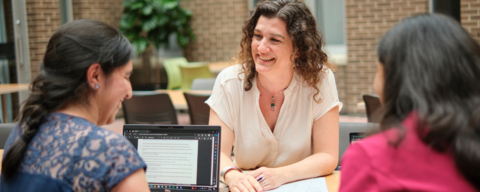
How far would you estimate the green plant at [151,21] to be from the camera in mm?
7199

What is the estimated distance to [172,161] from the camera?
4.85ft

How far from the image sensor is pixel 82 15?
264 inches

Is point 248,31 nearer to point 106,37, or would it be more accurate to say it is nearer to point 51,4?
point 106,37

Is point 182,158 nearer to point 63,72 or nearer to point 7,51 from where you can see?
point 63,72

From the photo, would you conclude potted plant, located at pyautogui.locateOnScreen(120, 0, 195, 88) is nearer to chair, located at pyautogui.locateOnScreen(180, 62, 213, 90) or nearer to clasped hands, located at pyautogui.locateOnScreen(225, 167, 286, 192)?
chair, located at pyautogui.locateOnScreen(180, 62, 213, 90)

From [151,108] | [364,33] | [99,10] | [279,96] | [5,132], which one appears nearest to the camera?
[279,96]

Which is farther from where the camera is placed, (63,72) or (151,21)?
(151,21)

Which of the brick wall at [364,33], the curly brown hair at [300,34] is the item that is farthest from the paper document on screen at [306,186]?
the brick wall at [364,33]

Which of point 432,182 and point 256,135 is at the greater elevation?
point 432,182

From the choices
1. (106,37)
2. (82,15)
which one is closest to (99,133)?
(106,37)

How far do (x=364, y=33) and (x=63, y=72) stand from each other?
564cm

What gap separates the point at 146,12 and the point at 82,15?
1.05 meters

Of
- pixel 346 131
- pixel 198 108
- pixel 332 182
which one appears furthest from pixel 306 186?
pixel 198 108

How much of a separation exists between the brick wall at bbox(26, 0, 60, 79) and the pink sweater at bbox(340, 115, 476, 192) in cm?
581
